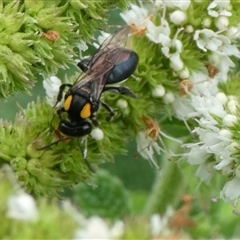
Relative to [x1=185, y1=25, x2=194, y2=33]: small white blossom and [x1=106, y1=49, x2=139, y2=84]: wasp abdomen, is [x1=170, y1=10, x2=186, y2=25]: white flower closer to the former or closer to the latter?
→ [x1=185, y1=25, x2=194, y2=33]: small white blossom

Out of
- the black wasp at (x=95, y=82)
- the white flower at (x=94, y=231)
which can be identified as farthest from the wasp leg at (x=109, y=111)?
the white flower at (x=94, y=231)

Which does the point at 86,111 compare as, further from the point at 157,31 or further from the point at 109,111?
the point at 157,31

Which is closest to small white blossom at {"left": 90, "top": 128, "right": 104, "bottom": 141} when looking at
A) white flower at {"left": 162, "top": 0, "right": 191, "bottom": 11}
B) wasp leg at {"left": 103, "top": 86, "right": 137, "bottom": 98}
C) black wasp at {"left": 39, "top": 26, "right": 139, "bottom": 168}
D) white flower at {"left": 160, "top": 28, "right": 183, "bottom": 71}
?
black wasp at {"left": 39, "top": 26, "right": 139, "bottom": 168}

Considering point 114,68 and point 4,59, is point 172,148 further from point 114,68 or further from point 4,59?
point 4,59

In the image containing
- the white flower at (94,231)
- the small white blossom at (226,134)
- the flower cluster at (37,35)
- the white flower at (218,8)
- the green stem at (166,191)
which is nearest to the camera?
the white flower at (94,231)

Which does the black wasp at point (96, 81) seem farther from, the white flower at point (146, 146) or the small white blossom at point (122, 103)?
the white flower at point (146, 146)

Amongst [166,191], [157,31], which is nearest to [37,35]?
[157,31]
